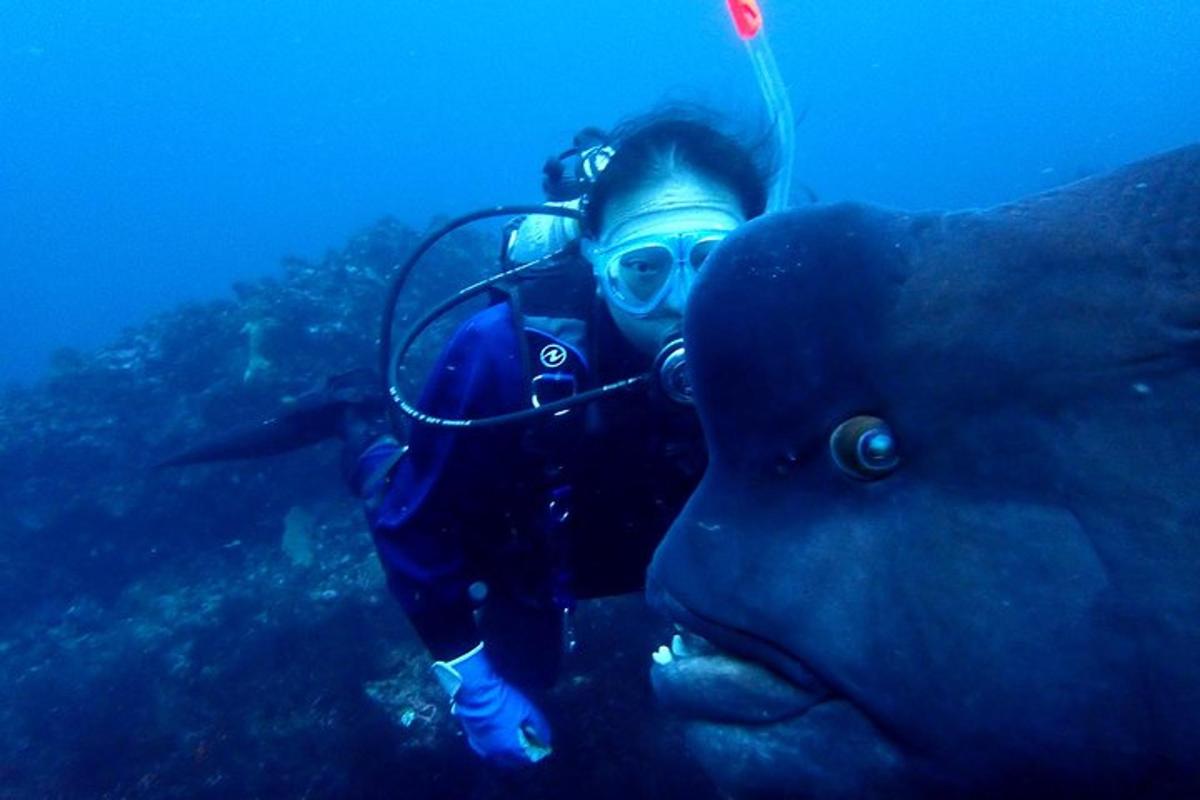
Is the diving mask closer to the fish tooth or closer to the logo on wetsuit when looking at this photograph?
the logo on wetsuit

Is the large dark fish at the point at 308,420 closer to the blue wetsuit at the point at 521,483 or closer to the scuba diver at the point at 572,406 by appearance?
the scuba diver at the point at 572,406

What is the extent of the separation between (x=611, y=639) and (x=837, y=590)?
17.6ft

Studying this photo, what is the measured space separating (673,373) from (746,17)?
1694 mm

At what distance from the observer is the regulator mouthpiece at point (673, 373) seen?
9.08 feet

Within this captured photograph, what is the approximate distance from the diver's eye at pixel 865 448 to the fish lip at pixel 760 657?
380 mm

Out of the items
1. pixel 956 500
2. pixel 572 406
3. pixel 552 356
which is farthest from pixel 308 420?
pixel 956 500

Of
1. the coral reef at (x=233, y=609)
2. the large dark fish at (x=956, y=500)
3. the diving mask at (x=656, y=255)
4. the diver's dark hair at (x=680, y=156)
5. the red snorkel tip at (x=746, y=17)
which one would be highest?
the red snorkel tip at (x=746, y=17)

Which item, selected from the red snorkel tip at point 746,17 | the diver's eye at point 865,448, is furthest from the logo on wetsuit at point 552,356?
the diver's eye at point 865,448

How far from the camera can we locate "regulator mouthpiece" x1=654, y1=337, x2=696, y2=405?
9.08ft

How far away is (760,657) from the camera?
4.88ft

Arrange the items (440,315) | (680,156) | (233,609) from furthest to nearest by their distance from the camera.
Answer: (233,609), (440,315), (680,156)

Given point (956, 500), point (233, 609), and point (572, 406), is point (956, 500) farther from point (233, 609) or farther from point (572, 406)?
point (233, 609)

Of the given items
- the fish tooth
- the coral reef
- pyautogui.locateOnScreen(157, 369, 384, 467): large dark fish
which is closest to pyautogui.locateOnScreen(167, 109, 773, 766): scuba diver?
the fish tooth

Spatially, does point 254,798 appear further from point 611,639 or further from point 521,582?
point 521,582
